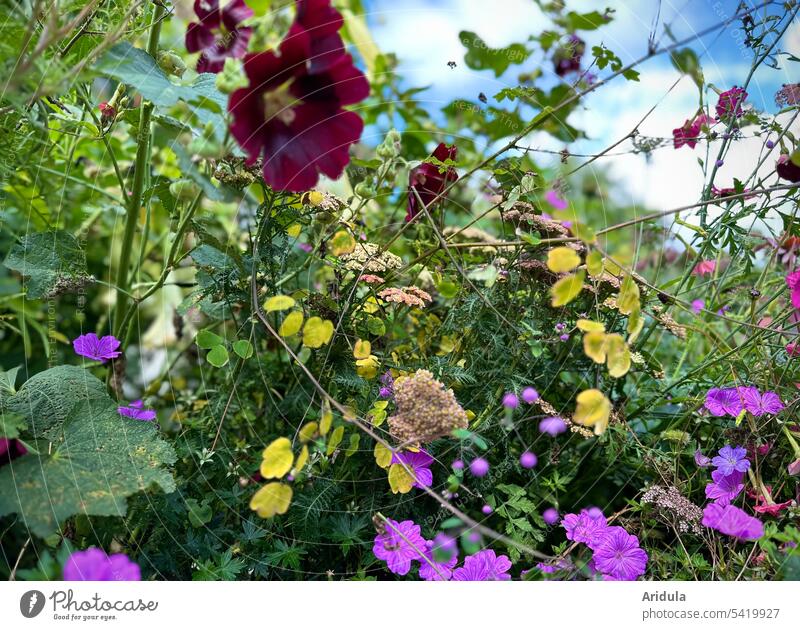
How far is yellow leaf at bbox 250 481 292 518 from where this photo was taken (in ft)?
1.55

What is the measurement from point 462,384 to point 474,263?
161 millimetres

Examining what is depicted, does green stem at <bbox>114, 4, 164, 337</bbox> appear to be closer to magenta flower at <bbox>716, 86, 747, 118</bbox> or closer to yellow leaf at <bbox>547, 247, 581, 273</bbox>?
yellow leaf at <bbox>547, 247, 581, 273</bbox>

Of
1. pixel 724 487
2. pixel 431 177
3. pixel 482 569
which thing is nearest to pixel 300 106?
pixel 431 177

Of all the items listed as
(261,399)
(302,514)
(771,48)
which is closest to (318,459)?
(302,514)

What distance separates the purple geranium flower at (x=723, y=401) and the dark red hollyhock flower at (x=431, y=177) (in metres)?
0.33

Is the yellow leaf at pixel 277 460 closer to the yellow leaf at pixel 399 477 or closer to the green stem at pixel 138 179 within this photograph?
the yellow leaf at pixel 399 477

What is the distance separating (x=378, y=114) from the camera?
1.18 meters

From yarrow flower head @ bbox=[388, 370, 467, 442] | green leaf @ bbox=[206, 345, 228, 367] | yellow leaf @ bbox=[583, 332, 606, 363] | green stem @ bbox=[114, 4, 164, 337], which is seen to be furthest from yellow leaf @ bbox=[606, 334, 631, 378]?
green stem @ bbox=[114, 4, 164, 337]

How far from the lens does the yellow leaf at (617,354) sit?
19.1 inches

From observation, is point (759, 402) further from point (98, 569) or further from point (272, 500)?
point (98, 569)

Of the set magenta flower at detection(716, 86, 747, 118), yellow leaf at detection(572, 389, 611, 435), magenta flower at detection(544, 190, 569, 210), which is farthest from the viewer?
magenta flower at detection(544, 190, 569, 210)

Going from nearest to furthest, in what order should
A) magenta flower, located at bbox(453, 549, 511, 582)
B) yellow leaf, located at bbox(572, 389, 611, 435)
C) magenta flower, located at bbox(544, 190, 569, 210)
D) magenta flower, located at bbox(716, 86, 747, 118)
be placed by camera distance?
yellow leaf, located at bbox(572, 389, 611, 435)
magenta flower, located at bbox(453, 549, 511, 582)
magenta flower, located at bbox(716, 86, 747, 118)
magenta flower, located at bbox(544, 190, 569, 210)

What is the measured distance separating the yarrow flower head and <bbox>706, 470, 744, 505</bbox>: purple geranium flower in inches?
11.4
